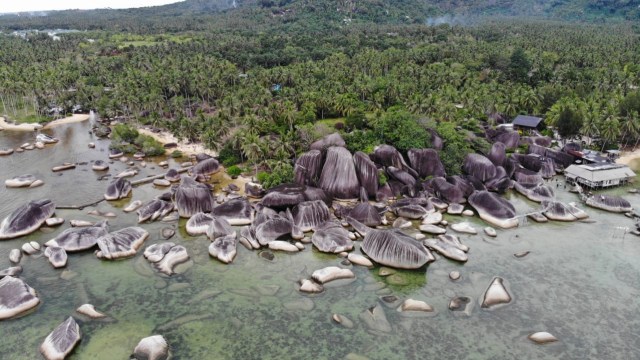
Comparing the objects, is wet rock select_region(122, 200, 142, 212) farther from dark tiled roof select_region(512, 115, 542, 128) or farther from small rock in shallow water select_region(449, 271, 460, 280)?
dark tiled roof select_region(512, 115, 542, 128)

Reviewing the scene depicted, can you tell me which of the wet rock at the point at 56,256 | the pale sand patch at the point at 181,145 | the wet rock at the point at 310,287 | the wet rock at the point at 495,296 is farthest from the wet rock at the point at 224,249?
the pale sand patch at the point at 181,145

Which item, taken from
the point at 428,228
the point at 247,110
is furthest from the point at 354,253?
the point at 247,110

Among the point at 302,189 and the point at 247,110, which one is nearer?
the point at 302,189

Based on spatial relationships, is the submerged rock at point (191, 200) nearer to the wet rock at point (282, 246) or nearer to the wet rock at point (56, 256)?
the wet rock at point (282, 246)

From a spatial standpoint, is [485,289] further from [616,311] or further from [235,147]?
[235,147]

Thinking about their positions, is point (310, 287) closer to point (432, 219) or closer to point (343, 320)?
point (343, 320)

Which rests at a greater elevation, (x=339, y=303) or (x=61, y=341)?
(x=61, y=341)

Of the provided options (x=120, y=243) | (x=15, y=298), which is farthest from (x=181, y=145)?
(x=15, y=298)
